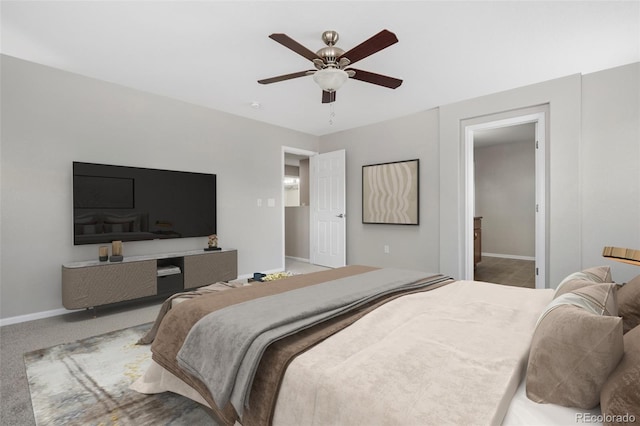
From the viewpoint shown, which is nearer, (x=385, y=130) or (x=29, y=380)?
(x=29, y=380)

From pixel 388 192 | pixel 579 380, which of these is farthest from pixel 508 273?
pixel 579 380

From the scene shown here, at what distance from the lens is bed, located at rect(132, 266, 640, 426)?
2.74 ft

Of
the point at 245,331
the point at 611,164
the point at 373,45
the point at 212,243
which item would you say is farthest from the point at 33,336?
the point at 611,164

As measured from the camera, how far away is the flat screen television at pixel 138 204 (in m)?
3.30

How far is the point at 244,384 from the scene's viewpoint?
1076mm

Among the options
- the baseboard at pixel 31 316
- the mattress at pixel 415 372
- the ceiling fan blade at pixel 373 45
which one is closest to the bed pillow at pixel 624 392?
the mattress at pixel 415 372

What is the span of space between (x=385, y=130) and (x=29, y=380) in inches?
193

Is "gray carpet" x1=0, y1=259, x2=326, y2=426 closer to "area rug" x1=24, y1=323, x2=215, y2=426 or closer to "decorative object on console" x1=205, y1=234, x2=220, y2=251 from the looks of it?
"area rug" x1=24, y1=323, x2=215, y2=426

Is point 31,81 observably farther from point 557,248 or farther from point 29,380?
point 557,248

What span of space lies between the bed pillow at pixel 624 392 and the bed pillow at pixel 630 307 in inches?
21.4

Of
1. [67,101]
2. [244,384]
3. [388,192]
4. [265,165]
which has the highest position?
[67,101]
